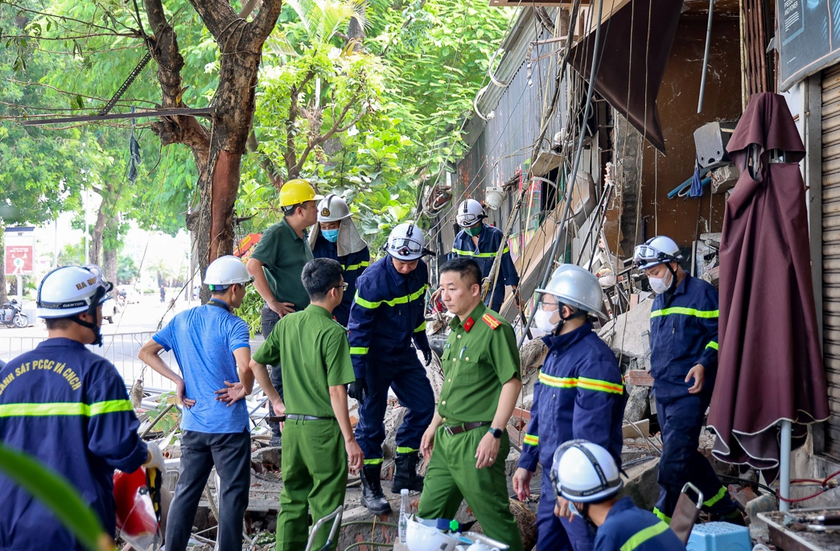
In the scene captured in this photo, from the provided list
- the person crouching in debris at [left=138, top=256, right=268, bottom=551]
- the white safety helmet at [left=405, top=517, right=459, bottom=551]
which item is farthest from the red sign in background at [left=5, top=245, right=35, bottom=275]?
the white safety helmet at [left=405, top=517, right=459, bottom=551]

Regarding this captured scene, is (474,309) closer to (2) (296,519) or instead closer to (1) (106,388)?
(2) (296,519)

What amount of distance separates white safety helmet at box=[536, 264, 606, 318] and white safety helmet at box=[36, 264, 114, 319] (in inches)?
90.8

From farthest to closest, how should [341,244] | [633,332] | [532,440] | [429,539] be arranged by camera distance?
1. [633,332]
2. [341,244]
3. [532,440]
4. [429,539]

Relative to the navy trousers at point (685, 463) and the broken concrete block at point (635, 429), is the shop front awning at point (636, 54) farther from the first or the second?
the navy trousers at point (685, 463)

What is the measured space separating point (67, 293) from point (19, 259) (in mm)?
25787

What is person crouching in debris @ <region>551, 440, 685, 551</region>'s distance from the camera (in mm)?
2781

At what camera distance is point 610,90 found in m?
7.41

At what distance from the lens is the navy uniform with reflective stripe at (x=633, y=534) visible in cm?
276

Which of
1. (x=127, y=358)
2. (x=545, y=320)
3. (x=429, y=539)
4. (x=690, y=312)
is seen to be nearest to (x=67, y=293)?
(x=429, y=539)

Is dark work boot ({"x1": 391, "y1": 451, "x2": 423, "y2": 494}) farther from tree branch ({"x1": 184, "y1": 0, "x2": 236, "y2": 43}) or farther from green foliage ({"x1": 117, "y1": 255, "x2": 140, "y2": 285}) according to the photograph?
green foliage ({"x1": 117, "y1": 255, "x2": 140, "y2": 285})

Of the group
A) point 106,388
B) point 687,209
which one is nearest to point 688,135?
point 687,209

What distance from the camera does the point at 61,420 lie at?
319 cm

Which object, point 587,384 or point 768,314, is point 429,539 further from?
point 768,314

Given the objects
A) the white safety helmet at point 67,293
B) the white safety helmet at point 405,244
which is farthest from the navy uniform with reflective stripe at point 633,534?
the white safety helmet at point 405,244
